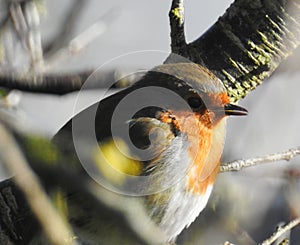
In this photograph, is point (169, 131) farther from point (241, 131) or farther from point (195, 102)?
point (241, 131)

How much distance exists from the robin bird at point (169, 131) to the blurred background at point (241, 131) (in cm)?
12

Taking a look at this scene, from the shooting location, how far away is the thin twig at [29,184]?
3.03ft

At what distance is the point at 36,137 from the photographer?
3.36 feet

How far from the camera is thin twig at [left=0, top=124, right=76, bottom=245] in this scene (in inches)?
36.4

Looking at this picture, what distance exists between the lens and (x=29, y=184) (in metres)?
0.97

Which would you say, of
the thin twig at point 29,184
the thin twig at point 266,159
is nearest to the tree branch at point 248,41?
the thin twig at point 266,159

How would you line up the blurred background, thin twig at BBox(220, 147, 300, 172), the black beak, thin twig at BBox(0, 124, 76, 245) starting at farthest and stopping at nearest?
the blurred background → the black beak → thin twig at BBox(220, 147, 300, 172) → thin twig at BBox(0, 124, 76, 245)

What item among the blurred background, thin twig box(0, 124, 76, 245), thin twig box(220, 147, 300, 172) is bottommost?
the blurred background

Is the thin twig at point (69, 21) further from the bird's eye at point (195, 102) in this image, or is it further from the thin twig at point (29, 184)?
the thin twig at point (29, 184)

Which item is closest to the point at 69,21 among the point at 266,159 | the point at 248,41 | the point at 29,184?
the point at 248,41

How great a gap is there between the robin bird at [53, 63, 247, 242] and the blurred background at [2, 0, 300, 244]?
12 centimetres

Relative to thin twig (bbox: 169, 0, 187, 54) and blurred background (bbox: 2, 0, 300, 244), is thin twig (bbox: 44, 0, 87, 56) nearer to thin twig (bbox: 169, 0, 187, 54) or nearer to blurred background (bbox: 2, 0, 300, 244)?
blurred background (bbox: 2, 0, 300, 244)

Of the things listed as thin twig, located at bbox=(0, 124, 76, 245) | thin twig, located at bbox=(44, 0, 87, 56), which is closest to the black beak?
thin twig, located at bbox=(44, 0, 87, 56)

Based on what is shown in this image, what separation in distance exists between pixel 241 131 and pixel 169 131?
760mm
